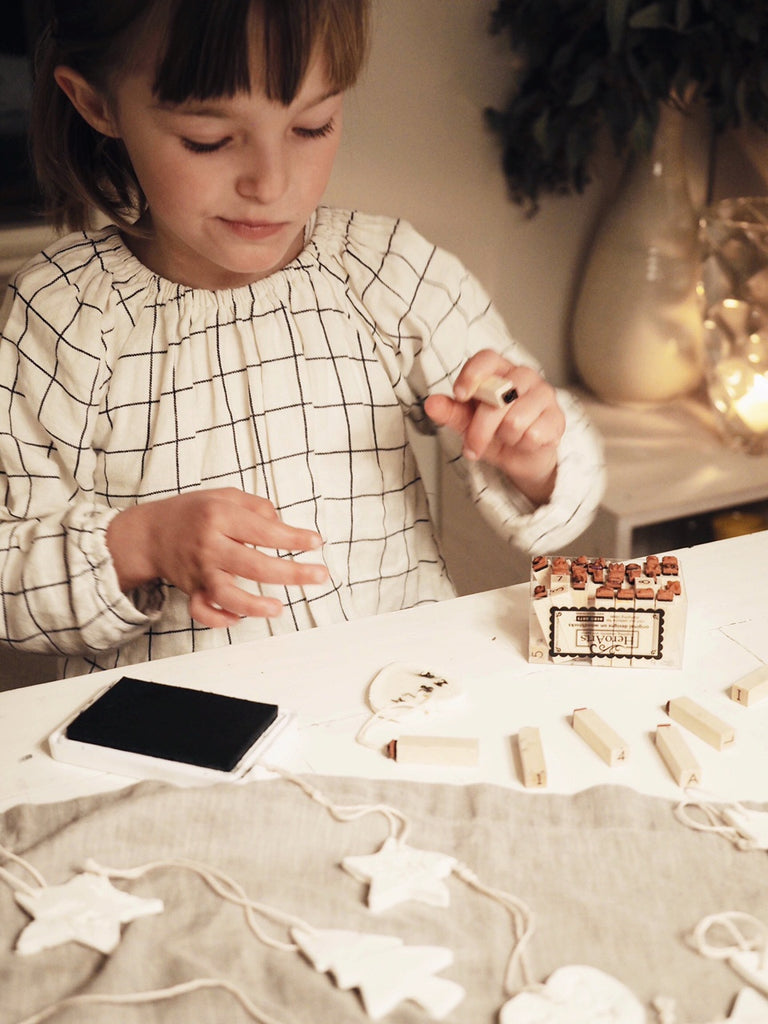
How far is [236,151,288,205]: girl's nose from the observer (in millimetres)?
768

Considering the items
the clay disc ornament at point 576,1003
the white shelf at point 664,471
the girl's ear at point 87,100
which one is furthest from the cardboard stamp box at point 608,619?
the white shelf at point 664,471

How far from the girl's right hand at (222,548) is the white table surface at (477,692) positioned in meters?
0.04

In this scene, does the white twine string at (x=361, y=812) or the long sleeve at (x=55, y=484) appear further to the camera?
the long sleeve at (x=55, y=484)

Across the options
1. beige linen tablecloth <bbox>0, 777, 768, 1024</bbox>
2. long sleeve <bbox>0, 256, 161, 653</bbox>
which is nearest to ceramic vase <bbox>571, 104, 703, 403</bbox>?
long sleeve <bbox>0, 256, 161, 653</bbox>

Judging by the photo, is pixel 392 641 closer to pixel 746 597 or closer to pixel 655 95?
pixel 746 597

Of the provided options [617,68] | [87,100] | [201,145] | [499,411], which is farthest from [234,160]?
[617,68]

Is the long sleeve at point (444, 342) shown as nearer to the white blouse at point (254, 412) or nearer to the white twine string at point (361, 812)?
the white blouse at point (254, 412)

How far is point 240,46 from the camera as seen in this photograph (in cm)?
72

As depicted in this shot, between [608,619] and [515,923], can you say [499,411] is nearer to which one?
[608,619]

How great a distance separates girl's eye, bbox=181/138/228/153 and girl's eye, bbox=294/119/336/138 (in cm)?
6

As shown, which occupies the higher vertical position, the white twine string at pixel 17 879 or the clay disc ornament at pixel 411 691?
the clay disc ornament at pixel 411 691

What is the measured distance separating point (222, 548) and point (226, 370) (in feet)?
0.83

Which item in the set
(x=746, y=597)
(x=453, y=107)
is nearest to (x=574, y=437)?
(x=746, y=597)

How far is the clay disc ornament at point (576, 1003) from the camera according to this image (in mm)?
437
